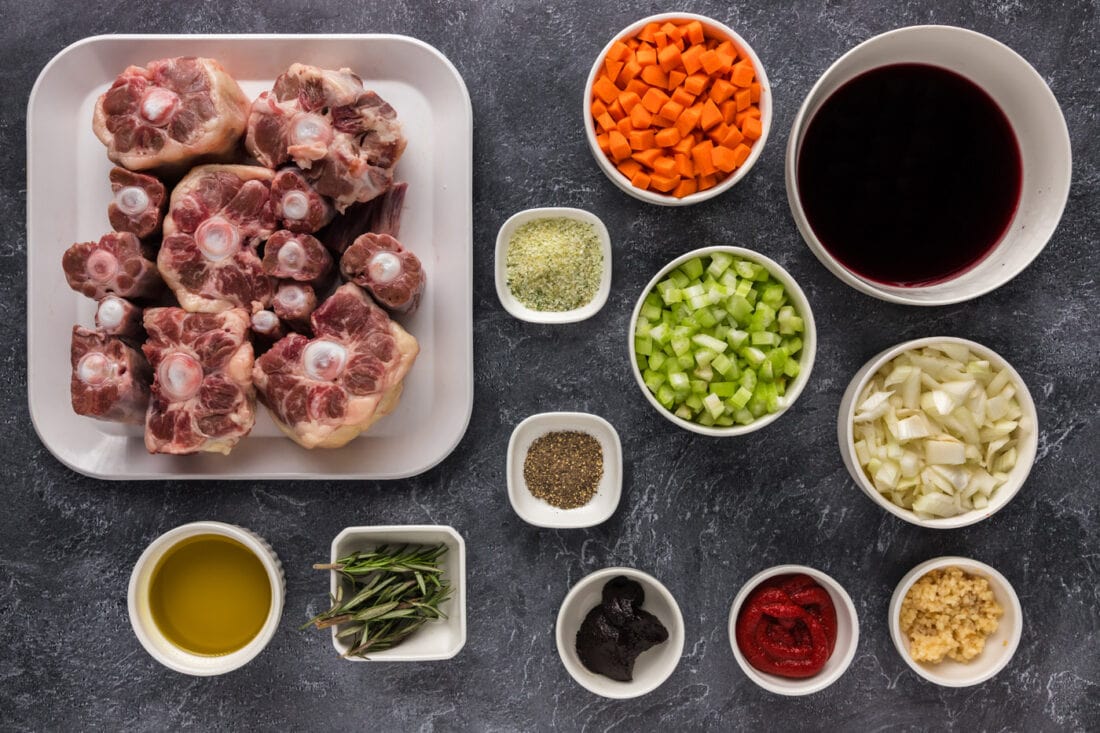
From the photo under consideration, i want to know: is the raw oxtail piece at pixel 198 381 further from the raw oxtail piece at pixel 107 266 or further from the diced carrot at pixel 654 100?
the diced carrot at pixel 654 100

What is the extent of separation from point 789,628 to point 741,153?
1281 mm

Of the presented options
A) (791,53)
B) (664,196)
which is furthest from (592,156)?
(791,53)

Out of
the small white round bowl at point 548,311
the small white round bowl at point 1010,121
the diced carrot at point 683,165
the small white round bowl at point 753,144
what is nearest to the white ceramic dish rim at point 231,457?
the small white round bowl at point 548,311

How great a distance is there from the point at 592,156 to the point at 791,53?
2.10 ft

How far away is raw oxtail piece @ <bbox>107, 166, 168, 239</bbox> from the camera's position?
2020 mm

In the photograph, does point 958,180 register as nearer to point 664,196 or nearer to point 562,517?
point 664,196

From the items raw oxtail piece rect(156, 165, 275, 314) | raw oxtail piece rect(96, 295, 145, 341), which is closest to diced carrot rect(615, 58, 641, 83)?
raw oxtail piece rect(156, 165, 275, 314)

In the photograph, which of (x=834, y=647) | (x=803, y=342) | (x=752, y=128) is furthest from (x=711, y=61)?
(x=834, y=647)

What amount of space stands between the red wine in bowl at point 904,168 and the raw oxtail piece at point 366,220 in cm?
108

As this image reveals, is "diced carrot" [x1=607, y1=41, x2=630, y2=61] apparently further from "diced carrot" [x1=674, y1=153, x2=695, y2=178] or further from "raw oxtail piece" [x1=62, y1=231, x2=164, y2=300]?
"raw oxtail piece" [x1=62, y1=231, x2=164, y2=300]

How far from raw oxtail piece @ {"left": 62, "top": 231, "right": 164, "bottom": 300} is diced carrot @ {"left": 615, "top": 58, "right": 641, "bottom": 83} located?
1.35 metres

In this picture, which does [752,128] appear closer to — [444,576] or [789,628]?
[789,628]

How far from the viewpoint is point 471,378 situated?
2127 millimetres

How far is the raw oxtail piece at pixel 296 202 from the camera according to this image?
2008 millimetres
